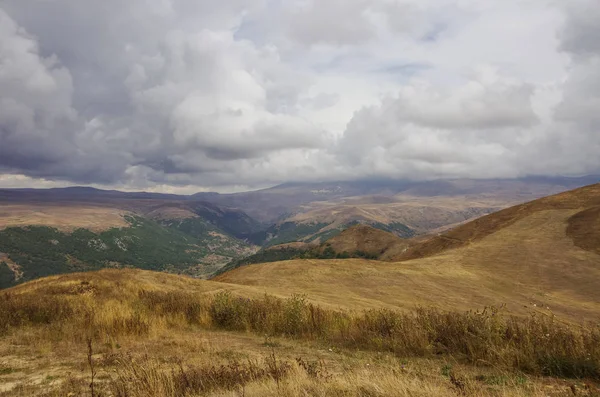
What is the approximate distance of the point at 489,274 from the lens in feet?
127

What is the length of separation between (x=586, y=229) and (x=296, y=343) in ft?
174

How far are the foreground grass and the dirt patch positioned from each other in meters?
43.0

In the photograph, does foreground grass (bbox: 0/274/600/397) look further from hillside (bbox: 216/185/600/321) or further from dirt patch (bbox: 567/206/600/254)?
dirt patch (bbox: 567/206/600/254)

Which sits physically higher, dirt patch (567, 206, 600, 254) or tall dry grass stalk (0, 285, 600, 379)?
tall dry grass stalk (0, 285, 600, 379)

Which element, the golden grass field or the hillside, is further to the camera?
the hillside

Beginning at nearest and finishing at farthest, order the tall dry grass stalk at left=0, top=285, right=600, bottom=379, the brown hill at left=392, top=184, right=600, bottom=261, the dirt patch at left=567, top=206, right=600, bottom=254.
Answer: the tall dry grass stalk at left=0, top=285, right=600, bottom=379, the dirt patch at left=567, top=206, right=600, bottom=254, the brown hill at left=392, top=184, right=600, bottom=261

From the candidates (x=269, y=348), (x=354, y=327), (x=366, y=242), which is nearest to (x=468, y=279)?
(x=354, y=327)

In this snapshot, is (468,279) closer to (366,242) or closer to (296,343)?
(296,343)

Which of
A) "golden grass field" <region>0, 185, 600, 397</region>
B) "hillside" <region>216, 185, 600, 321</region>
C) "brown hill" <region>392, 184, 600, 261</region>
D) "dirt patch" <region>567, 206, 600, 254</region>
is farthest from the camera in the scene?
"brown hill" <region>392, 184, 600, 261</region>

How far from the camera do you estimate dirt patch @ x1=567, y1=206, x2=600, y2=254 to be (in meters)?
43.9

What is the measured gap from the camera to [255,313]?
44.7 ft

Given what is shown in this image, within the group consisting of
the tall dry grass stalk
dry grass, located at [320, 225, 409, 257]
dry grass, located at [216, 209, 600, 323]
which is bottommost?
dry grass, located at [320, 225, 409, 257]

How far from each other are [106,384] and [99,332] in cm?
489

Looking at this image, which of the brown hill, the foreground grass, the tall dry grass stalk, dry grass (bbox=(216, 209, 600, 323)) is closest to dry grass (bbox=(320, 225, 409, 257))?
the brown hill
